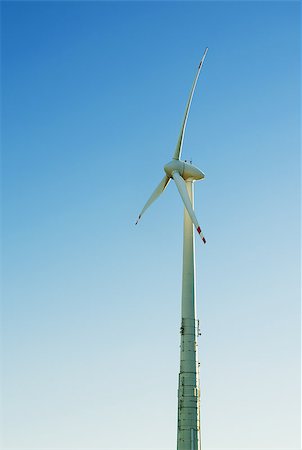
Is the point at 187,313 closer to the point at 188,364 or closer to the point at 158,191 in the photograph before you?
the point at 188,364

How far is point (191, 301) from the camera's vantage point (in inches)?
2419

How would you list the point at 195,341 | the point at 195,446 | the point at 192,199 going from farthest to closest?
1. the point at 192,199
2. the point at 195,341
3. the point at 195,446

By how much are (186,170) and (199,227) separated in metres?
10.9

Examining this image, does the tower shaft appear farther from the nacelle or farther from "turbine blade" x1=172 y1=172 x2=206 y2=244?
the nacelle

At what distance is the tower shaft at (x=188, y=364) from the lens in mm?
56500

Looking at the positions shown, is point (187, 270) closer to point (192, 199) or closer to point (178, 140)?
point (192, 199)

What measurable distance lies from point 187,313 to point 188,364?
16.5ft

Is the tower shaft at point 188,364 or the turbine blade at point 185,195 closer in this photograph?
the tower shaft at point 188,364

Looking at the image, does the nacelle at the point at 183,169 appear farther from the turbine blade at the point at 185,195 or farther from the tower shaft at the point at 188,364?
the tower shaft at the point at 188,364

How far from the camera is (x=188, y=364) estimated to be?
192 feet

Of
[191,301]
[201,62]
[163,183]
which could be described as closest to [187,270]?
[191,301]

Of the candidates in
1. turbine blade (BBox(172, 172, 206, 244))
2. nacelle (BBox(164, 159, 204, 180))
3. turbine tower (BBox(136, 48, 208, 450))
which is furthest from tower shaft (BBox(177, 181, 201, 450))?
nacelle (BBox(164, 159, 204, 180))

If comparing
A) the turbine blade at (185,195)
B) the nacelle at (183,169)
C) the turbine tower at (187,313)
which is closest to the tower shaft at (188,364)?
the turbine tower at (187,313)

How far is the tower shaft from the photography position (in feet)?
185
